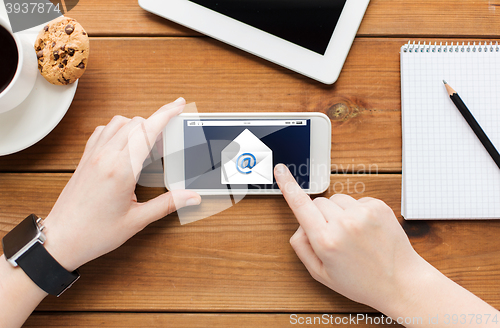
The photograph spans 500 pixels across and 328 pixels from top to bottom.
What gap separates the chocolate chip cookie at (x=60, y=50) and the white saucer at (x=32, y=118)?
31 millimetres

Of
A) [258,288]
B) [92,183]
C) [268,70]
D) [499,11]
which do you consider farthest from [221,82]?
[499,11]

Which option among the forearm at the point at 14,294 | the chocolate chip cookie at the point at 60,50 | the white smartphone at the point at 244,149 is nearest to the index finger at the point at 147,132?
the white smartphone at the point at 244,149

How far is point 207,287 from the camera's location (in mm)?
527

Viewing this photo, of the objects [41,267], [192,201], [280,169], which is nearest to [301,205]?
[280,169]

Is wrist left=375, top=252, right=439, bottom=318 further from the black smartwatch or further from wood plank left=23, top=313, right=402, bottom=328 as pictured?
the black smartwatch

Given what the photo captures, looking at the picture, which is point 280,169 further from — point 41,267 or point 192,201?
point 41,267

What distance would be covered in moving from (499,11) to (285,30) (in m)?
0.39

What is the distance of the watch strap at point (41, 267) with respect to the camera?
1.47ft

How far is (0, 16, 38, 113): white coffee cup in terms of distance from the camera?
0.41 metres

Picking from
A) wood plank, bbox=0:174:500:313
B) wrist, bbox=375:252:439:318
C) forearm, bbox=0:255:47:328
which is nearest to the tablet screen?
wood plank, bbox=0:174:500:313

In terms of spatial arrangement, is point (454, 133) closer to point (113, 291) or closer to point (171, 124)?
point (171, 124)

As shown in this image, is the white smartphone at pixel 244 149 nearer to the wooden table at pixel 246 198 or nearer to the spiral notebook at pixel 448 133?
the wooden table at pixel 246 198

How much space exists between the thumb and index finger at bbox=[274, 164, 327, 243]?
0.47ft

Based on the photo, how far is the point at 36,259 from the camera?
1.47 ft
